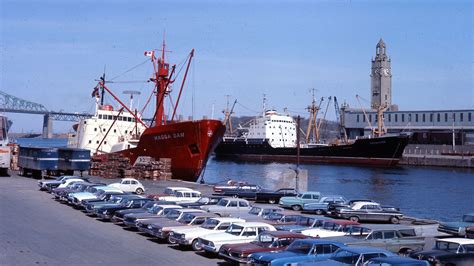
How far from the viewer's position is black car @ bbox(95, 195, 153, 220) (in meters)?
22.3

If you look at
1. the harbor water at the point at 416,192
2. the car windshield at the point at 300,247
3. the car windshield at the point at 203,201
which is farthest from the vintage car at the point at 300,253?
the harbor water at the point at 416,192

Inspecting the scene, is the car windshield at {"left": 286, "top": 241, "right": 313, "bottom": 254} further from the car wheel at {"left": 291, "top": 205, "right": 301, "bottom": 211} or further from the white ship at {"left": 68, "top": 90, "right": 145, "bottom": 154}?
the white ship at {"left": 68, "top": 90, "right": 145, "bottom": 154}

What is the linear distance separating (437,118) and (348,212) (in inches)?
4156

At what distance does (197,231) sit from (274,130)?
4528 inches

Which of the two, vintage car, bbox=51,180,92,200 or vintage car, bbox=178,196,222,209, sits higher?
vintage car, bbox=51,180,92,200

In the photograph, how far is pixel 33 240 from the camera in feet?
57.9

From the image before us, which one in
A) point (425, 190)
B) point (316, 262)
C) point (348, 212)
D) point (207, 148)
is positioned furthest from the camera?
point (425, 190)

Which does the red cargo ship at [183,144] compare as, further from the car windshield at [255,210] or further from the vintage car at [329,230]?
the vintage car at [329,230]

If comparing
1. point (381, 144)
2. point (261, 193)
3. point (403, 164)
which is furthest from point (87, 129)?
point (403, 164)

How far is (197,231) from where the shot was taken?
1745cm

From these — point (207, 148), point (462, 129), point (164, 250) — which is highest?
point (462, 129)

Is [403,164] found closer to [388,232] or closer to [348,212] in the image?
[348,212]

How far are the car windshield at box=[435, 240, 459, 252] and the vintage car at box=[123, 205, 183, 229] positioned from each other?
9549mm

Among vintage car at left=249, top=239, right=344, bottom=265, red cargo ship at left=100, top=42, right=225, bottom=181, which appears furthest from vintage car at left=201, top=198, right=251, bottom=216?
red cargo ship at left=100, top=42, right=225, bottom=181
